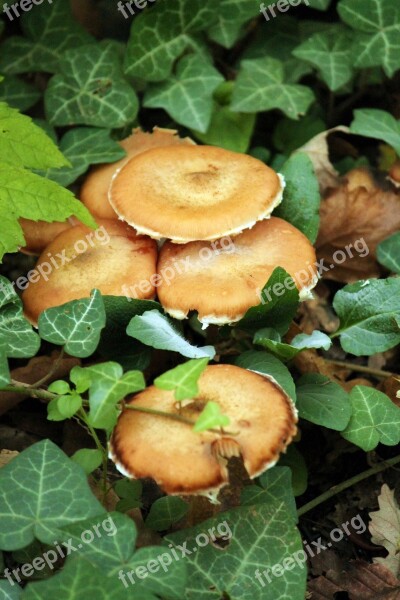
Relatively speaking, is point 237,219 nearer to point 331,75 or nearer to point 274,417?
point 274,417

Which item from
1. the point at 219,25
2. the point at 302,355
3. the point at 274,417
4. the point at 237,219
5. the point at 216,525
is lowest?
the point at 302,355

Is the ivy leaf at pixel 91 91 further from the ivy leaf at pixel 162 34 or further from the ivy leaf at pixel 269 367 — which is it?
the ivy leaf at pixel 269 367

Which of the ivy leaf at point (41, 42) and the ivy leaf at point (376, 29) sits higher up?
the ivy leaf at point (41, 42)

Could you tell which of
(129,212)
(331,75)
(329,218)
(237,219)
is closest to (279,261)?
(237,219)

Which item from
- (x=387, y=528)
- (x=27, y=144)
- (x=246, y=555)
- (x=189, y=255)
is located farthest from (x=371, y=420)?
(x=27, y=144)

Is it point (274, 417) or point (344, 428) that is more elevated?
point (274, 417)

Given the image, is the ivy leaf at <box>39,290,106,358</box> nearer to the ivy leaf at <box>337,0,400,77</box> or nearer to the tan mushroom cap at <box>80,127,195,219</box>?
the tan mushroom cap at <box>80,127,195,219</box>

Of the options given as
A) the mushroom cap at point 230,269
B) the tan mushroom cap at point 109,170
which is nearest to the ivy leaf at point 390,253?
the mushroom cap at point 230,269
